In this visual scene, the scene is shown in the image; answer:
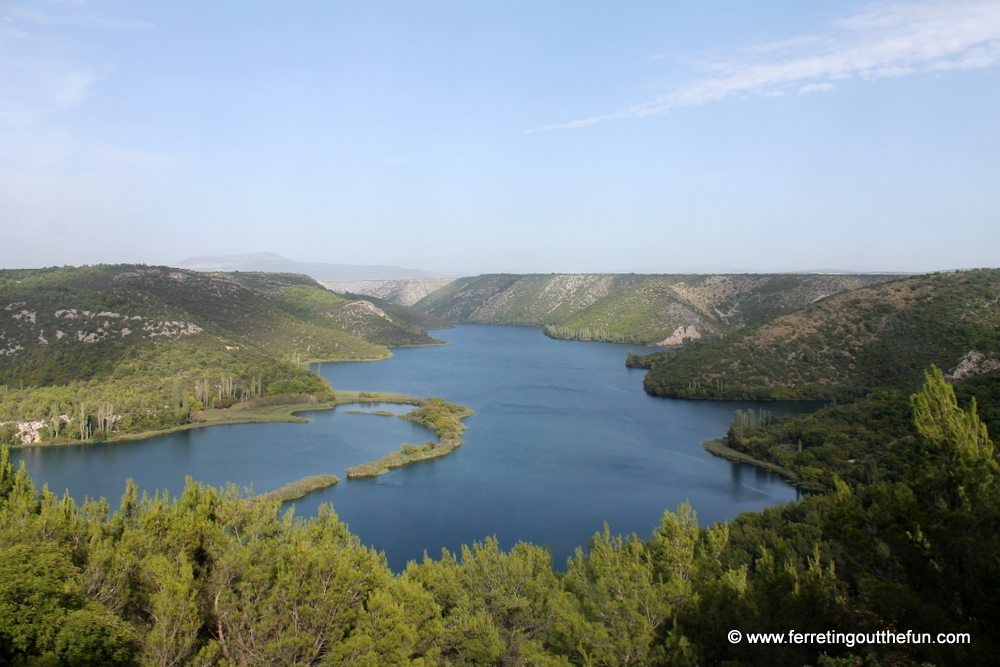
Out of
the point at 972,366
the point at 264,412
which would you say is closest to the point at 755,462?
the point at 972,366

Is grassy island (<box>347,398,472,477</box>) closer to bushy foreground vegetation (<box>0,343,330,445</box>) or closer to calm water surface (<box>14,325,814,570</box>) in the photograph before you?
calm water surface (<box>14,325,814,570</box>)

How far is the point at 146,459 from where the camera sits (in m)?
41.7

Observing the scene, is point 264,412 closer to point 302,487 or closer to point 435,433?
point 435,433

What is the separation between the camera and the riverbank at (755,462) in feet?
115

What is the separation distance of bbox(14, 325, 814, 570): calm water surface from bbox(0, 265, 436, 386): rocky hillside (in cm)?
1911

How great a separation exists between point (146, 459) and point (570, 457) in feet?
88.5

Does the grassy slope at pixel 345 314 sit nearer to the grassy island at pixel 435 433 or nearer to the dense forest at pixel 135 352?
the dense forest at pixel 135 352

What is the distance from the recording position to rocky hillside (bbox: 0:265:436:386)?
5975 cm

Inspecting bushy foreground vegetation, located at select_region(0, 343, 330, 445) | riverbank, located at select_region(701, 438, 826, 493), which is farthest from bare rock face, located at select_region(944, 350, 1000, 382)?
bushy foreground vegetation, located at select_region(0, 343, 330, 445)

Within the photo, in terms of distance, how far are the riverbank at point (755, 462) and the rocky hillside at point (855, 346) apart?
46.2ft

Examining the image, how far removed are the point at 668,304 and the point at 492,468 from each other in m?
82.7

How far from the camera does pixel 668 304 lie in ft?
380

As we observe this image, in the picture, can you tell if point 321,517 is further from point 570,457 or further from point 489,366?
point 489,366

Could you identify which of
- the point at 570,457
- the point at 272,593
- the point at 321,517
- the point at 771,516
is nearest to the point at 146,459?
the point at 570,457
